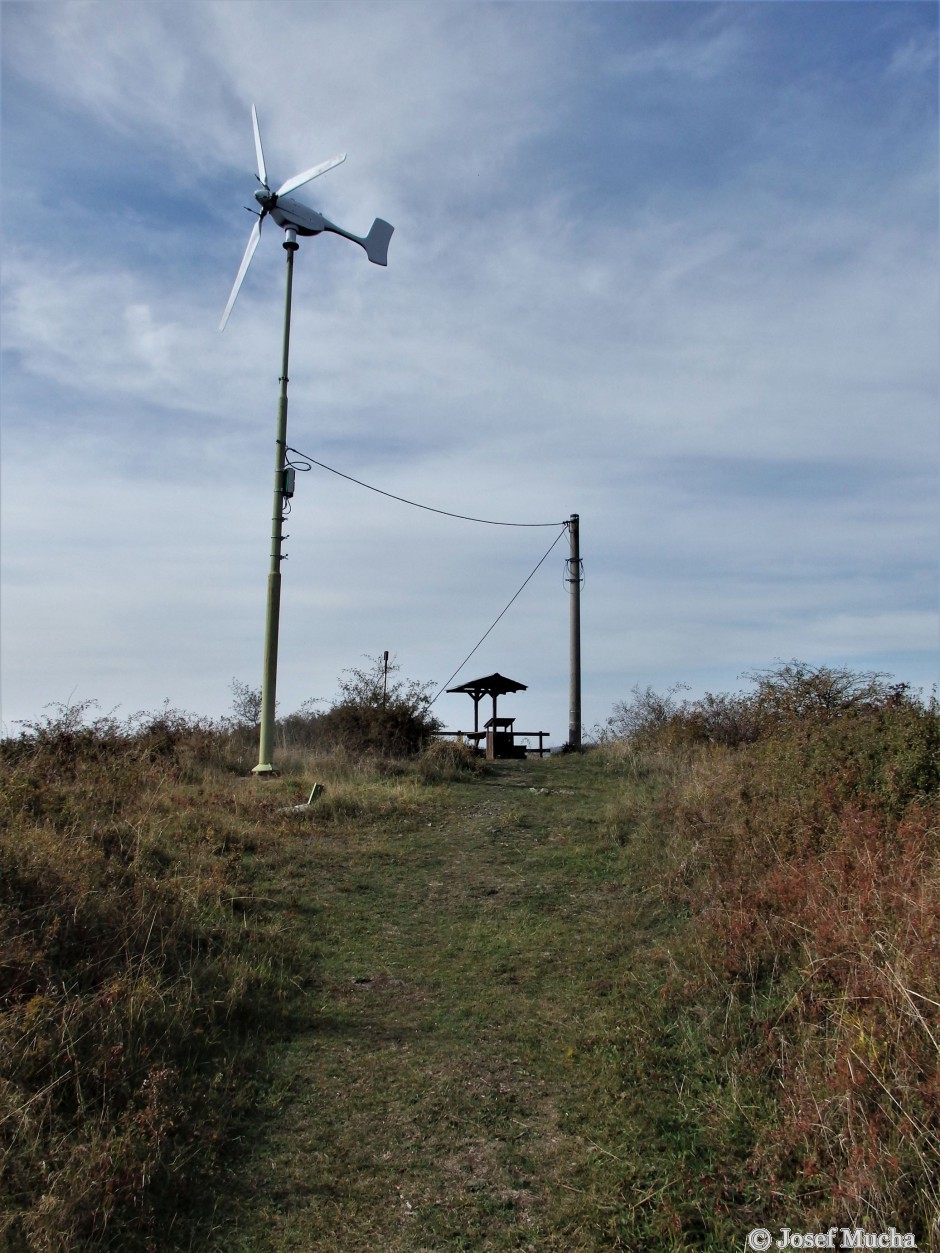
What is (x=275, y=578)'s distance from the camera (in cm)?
1560

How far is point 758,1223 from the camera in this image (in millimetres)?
3846

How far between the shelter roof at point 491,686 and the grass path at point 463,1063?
1474cm

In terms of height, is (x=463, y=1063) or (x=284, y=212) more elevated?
(x=284, y=212)

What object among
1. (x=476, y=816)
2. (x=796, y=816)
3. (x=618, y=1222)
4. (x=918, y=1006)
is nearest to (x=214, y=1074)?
(x=618, y=1222)

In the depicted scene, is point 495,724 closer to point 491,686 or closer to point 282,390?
point 491,686

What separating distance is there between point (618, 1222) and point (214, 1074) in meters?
2.55

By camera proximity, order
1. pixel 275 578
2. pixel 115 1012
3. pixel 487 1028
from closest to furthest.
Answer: pixel 115 1012, pixel 487 1028, pixel 275 578

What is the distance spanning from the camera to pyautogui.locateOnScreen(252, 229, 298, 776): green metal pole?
15.1 metres

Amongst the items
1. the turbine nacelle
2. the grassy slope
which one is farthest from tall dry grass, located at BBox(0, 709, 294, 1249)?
the turbine nacelle

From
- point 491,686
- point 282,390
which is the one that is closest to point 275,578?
point 282,390

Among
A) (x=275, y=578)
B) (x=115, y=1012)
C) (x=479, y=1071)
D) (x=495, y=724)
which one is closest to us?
(x=115, y=1012)

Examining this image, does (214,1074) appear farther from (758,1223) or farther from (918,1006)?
(918,1006)

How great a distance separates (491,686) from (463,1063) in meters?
19.8

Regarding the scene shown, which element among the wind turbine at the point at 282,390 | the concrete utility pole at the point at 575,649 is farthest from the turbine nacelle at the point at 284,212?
the concrete utility pole at the point at 575,649
